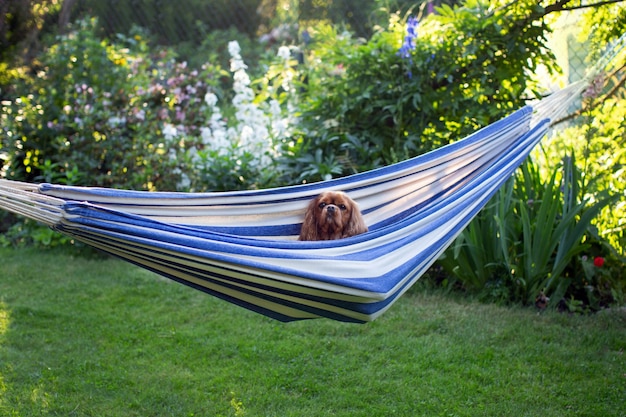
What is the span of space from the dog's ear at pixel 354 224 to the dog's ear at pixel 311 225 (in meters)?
0.10

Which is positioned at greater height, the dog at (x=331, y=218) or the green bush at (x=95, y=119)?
the green bush at (x=95, y=119)

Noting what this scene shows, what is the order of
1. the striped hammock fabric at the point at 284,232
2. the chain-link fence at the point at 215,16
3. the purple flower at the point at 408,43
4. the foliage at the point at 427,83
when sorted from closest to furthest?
the striped hammock fabric at the point at 284,232, the foliage at the point at 427,83, the purple flower at the point at 408,43, the chain-link fence at the point at 215,16

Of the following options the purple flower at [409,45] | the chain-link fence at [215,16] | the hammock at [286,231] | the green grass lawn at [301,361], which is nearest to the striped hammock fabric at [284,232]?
the hammock at [286,231]

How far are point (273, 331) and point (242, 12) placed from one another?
31.6 feet

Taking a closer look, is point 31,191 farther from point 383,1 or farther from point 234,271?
point 383,1

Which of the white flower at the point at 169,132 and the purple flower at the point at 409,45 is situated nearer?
the purple flower at the point at 409,45

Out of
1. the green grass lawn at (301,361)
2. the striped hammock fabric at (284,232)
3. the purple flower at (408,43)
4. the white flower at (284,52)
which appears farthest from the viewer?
the white flower at (284,52)

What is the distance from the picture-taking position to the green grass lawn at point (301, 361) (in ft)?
7.69

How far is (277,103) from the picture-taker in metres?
4.37

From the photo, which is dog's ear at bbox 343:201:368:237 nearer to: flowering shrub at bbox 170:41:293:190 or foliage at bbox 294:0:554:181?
foliage at bbox 294:0:554:181

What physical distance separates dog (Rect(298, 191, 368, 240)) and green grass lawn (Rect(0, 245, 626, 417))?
634mm

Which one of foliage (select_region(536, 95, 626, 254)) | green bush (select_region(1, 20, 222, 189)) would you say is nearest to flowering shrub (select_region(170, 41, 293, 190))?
green bush (select_region(1, 20, 222, 189))

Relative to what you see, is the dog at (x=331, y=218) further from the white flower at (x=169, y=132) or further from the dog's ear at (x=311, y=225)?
the white flower at (x=169, y=132)

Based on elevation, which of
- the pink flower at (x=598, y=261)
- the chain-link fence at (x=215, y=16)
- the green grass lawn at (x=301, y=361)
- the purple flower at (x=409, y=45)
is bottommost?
the green grass lawn at (x=301, y=361)
